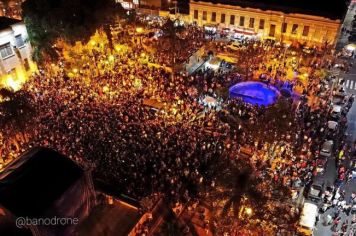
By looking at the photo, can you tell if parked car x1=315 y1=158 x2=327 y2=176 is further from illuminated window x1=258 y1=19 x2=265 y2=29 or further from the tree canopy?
the tree canopy

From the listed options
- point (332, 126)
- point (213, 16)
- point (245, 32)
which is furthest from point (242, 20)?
point (332, 126)

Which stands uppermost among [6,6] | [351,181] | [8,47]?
[6,6]

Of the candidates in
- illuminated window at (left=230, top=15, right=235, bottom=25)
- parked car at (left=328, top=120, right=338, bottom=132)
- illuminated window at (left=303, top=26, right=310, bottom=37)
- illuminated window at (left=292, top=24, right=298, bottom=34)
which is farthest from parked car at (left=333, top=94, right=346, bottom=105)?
illuminated window at (left=230, top=15, right=235, bottom=25)

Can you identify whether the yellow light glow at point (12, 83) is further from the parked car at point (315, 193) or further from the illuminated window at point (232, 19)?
the illuminated window at point (232, 19)

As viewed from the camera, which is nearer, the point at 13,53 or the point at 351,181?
the point at 351,181

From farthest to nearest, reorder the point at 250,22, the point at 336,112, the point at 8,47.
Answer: the point at 250,22 → the point at 8,47 → the point at 336,112

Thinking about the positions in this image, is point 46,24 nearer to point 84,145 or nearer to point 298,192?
point 84,145

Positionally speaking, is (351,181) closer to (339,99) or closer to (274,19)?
(339,99)
